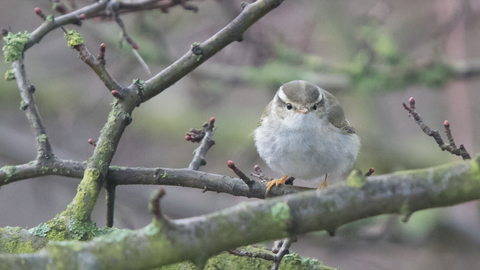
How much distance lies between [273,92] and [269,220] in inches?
221

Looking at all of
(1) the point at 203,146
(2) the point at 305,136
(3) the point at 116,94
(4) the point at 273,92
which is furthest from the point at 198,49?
(4) the point at 273,92

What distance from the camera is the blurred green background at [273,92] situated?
6129mm

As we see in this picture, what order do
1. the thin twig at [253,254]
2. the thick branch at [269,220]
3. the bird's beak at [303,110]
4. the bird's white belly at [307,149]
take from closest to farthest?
the thick branch at [269,220] < the thin twig at [253,254] < the bird's white belly at [307,149] < the bird's beak at [303,110]

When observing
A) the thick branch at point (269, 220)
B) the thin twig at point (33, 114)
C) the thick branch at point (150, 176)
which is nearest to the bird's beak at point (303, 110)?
the thick branch at point (150, 176)

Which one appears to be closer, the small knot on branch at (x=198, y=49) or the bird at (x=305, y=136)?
the small knot on branch at (x=198, y=49)

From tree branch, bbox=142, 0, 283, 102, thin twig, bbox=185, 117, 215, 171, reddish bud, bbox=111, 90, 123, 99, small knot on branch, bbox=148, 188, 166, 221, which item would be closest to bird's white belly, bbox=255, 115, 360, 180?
thin twig, bbox=185, 117, 215, 171

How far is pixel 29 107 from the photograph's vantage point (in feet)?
9.40

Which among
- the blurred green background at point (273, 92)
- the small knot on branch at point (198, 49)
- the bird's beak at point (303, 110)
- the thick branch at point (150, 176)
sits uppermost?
the blurred green background at point (273, 92)

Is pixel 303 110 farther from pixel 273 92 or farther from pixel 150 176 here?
pixel 273 92

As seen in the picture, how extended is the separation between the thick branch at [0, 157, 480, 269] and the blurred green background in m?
3.35

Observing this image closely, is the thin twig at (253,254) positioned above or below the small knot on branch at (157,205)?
above

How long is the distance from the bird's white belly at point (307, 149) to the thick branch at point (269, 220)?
1618mm

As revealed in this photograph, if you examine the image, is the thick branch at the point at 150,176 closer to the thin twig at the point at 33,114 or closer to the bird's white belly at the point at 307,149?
the thin twig at the point at 33,114

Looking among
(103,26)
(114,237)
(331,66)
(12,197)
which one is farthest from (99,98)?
(114,237)
